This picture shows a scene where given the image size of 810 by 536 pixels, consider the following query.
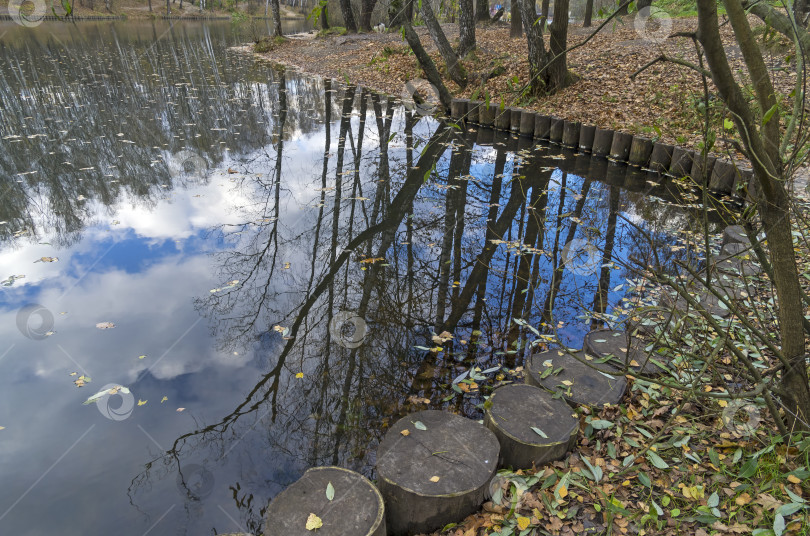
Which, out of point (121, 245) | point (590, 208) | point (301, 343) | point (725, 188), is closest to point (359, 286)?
point (301, 343)

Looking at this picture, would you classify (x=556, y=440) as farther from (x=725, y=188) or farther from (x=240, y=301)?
(x=725, y=188)

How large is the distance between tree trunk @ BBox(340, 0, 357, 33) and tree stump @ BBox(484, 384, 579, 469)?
86.3ft

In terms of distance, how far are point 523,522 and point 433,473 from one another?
0.48 metres

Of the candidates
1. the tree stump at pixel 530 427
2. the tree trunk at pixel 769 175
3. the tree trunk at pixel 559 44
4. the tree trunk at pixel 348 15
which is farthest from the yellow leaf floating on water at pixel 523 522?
the tree trunk at pixel 348 15

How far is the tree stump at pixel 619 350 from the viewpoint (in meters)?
3.04

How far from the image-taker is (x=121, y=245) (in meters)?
5.29

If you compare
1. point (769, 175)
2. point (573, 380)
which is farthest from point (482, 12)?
point (769, 175)

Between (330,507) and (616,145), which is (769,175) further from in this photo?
(616,145)

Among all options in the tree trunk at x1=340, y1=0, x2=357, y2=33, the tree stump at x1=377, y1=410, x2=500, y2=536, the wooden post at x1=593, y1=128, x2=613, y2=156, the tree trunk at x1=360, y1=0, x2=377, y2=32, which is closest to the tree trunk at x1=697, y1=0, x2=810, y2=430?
the tree stump at x1=377, y1=410, x2=500, y2=536

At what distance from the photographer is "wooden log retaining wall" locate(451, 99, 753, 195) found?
674 cm

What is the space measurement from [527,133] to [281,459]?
333 inches

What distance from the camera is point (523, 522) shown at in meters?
2.17

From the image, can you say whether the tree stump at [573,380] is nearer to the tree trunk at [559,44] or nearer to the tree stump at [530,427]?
the tree stump at [530,427]

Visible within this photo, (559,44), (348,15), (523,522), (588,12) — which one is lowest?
(523,522)
